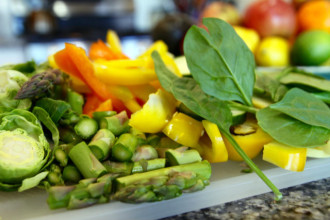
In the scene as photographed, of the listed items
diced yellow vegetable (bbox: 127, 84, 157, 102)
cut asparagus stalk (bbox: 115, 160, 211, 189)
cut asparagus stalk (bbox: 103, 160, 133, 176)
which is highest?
diced yellow vegetable (bbox: 127, 84, 157, 102)

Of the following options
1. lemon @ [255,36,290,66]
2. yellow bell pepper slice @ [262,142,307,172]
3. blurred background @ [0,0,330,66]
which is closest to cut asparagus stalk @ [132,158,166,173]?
yellow bell pepper slice @ [262,142,307,172]

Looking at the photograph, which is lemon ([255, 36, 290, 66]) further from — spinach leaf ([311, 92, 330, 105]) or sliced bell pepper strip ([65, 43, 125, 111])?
sliced bell pepper strip ([65, 43, 125, 111])

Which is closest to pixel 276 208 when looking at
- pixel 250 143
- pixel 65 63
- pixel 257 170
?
pixel 257 170

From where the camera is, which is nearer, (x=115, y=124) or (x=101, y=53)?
(x=115, y=124)

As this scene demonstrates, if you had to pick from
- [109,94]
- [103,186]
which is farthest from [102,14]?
[103,186]

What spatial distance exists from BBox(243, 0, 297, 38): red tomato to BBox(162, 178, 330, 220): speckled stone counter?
1332 millimetres

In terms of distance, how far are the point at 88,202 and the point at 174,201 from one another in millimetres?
149

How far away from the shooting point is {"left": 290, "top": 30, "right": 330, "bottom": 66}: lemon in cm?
155

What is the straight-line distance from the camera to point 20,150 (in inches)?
24.9

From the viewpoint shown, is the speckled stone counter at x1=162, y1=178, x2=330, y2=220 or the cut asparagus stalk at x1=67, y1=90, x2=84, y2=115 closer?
the speckled stone counter at x1=162, y1=178, x2=330, y2=220

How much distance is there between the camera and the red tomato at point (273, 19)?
178cm

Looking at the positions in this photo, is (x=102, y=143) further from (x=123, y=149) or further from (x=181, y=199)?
(x=181, y=199)

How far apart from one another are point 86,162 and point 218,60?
0.37 meters

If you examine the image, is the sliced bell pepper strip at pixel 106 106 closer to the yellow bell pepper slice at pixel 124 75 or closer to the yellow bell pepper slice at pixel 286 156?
the yellow bell pepper slice at pixel 124 75
